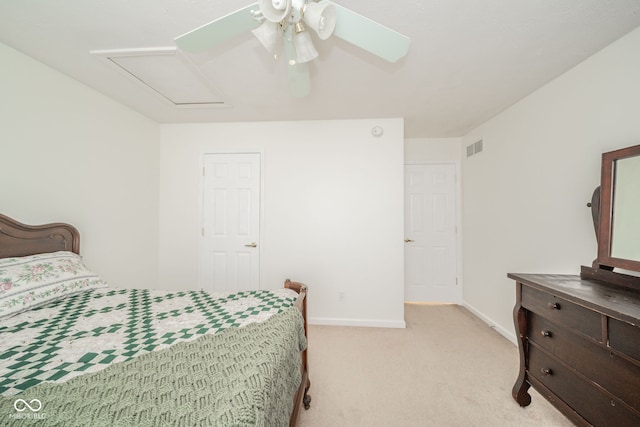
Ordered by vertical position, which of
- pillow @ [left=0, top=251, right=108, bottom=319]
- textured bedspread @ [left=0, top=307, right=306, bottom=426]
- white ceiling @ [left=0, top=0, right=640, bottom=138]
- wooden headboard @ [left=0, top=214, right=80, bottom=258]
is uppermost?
white ceiling @ [left=0, top=0, right=640, bottom=138]

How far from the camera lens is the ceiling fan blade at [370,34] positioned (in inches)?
40.0

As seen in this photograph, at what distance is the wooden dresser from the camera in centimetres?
105

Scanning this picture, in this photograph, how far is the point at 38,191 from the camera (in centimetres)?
186

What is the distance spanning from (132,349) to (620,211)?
2684 millimetres

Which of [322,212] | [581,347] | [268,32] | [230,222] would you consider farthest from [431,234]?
[268,32]

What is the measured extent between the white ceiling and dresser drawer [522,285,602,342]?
1.63 m

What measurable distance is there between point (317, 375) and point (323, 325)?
927mm

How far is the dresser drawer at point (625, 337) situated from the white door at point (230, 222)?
2859 millimetres

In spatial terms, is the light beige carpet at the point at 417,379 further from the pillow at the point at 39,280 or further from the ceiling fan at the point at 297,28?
the ceiling fan at the point at 297,28

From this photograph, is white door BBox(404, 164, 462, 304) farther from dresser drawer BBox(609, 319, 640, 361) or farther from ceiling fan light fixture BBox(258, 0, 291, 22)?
ceiling fan light fixture BBox(258, 0, 291, 22)

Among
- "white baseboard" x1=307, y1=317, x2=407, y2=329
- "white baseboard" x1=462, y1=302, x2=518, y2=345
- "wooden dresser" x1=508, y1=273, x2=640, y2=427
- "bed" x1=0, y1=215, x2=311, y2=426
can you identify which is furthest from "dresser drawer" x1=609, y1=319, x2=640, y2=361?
"white baseboard" x1=307, y1=317, x2=407, y2=329

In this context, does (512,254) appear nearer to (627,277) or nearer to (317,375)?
(627,277)

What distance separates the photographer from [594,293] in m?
1.26

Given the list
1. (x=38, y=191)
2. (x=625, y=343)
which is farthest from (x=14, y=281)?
(x=625, y=343)
